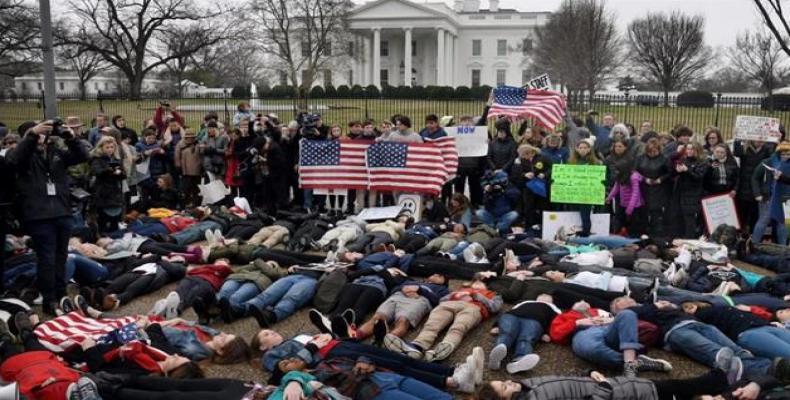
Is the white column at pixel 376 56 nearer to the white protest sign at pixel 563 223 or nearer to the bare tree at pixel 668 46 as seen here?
the bare tree at pixel 668 46

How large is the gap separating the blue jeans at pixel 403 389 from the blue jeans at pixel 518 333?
3.99ft

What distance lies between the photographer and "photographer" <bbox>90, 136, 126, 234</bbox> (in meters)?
10.6

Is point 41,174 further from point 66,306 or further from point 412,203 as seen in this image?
point 412,203

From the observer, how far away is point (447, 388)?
565 centimetres

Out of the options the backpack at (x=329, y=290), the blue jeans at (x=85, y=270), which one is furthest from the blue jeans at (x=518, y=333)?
the blue jeans at (x=85, y=270)

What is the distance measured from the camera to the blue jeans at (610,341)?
6.05 m

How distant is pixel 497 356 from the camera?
6.05 m

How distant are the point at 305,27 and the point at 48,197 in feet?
133

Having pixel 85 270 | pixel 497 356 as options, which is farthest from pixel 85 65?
pixel 497 356

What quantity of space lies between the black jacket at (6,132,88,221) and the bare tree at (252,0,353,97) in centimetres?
3425

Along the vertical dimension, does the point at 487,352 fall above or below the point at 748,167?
below

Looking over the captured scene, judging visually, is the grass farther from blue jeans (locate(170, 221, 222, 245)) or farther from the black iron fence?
blue jeans (locate(170, 221, 222, 245))

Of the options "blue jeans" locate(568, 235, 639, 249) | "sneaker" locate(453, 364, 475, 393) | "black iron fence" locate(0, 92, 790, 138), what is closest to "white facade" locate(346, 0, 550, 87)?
"black iron fence" locate(0, 92, 790, 138)

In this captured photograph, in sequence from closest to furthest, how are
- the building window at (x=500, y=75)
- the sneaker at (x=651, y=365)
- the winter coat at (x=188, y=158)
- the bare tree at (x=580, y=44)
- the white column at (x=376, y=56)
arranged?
the sneaker at (x=651, y=365), the winter coat at (x=188, y=158), the bare tree at (x=580, y=44), the white column at (x=376, y=56), the building window at (x=500, y=75)
